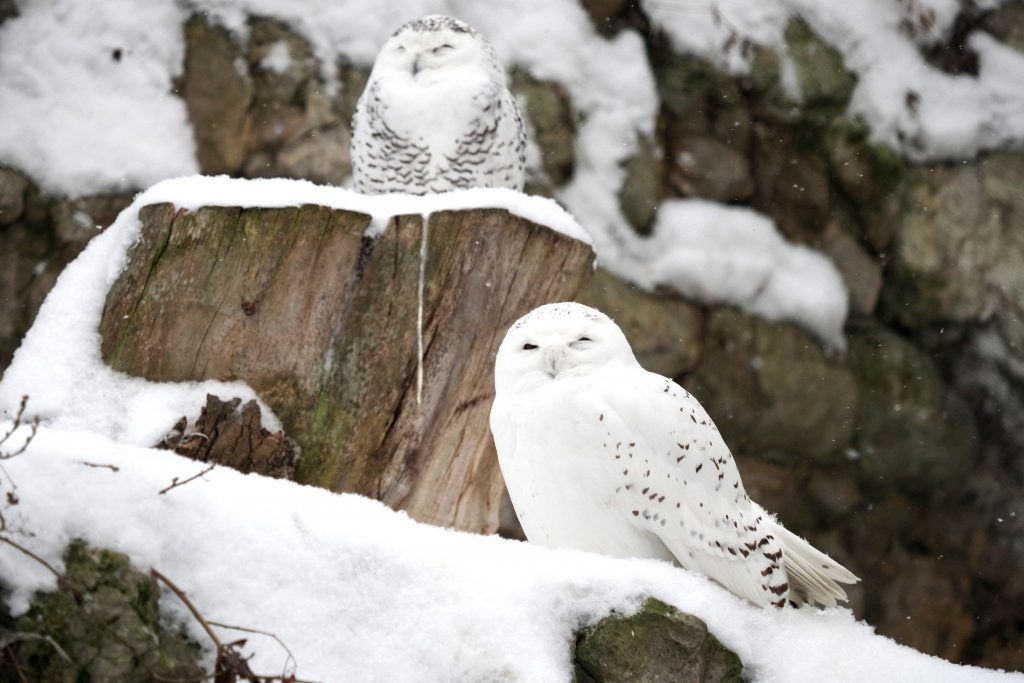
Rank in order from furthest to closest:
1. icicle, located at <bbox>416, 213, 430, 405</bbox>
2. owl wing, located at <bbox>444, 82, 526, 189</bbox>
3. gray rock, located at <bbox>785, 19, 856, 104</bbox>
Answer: gray rock, located at <bbox>785, 19, 856, 104</bbox> → owl wing, located at <bbox>444, 82, 526, 189</bbox> → icicle, located at <bbox>416, 213, 430, 405</bbox>

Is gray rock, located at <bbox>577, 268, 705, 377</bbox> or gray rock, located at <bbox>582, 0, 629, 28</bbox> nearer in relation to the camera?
gray rock, located at <bbox>577, 268, 705, 377</bbox>

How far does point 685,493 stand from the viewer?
2.21m

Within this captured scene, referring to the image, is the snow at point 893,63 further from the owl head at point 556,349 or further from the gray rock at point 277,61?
the owl head at point 556,349

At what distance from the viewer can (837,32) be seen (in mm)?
5926

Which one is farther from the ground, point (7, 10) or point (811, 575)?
point (811, 575)

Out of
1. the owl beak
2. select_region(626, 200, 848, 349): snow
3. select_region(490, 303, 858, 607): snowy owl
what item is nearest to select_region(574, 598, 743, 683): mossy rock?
select_region(490, 303, 858, 607): snowy owl

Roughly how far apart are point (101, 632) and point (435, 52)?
2804mm

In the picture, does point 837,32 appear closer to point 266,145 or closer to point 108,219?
point 266,145

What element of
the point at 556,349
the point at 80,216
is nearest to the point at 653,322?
the point at 80,216

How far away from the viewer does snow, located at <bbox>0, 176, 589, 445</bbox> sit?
2.55 m

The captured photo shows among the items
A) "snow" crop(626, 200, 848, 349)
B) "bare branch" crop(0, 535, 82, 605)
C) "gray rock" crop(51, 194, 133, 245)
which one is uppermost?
"bare branch" crop(0, 535, 82, 605)

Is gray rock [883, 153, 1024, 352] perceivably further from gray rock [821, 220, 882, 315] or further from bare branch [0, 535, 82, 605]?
bare branch [0, 535, 82, 605]

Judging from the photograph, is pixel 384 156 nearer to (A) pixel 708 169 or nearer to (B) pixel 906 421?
(A) pixel 708 169

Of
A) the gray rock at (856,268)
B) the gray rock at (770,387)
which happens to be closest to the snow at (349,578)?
A: the gray rock at (770,387)
